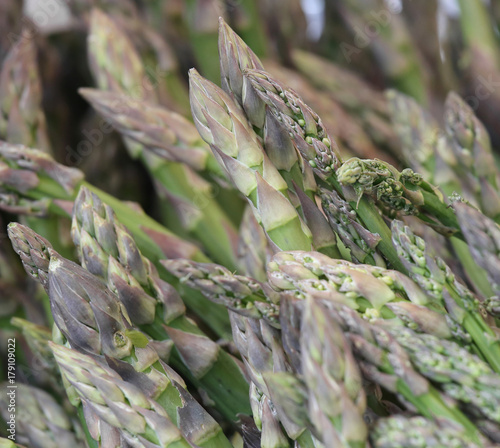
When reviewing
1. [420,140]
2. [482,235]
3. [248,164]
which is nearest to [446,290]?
[482,235]

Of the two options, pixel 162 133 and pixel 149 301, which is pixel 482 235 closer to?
pixel 149 301

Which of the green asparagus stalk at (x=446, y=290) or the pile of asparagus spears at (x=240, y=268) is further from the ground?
the green asparagus stalk at (x=446, y=290)

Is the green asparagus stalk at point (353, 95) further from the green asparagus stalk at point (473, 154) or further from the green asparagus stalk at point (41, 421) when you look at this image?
the green asparagus stalk at point (41, 421)

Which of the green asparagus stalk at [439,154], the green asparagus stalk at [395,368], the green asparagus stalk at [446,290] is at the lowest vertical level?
the green asparagus stalk at [395,368]

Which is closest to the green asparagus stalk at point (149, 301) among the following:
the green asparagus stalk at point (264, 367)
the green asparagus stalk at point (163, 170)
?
the green asparagus stalk at point (264, 367)

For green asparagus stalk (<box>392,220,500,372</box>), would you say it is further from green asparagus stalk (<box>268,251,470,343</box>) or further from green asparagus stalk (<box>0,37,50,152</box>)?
green asparagus stalk (<box>0,37,50,152</box>)

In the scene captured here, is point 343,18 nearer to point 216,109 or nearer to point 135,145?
point 135,145

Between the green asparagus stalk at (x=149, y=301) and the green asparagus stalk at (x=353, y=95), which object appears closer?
the green asparagus stalk at (x=149, y=301)
